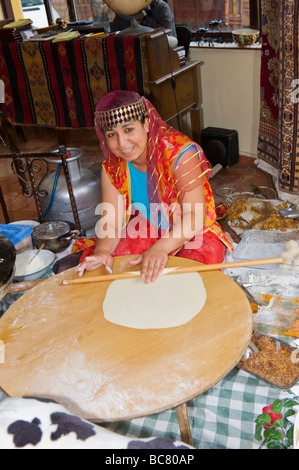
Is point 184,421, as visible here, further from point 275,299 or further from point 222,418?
point 275,299

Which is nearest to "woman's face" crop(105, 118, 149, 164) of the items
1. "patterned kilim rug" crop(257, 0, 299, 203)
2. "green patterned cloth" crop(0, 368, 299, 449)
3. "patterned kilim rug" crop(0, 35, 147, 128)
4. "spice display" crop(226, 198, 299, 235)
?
"green patterned cloth" crop(0, 368, 299, 449)

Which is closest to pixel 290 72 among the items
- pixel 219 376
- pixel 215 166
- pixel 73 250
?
pixel 215 166

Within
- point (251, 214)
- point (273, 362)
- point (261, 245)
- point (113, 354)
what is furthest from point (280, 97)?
point (113, 354)

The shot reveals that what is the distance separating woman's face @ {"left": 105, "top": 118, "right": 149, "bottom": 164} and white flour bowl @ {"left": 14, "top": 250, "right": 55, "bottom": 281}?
724 millimetres

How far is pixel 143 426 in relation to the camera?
4.93 ft

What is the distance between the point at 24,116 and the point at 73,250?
2584 mm

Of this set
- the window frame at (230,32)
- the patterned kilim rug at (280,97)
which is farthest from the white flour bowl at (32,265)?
the window frame at (230,32)

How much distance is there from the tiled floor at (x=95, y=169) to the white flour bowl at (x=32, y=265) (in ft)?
4.88

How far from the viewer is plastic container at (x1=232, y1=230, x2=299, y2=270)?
7.45 ft

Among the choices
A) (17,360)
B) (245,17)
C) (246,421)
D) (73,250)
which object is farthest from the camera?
(245,17)

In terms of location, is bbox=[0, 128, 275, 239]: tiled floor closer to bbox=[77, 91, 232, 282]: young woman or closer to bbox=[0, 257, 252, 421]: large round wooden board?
bbox=[77, 91, 232, 282]: young woman

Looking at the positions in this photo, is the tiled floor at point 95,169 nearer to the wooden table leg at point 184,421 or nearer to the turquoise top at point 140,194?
the turquoise top at point 140,194
